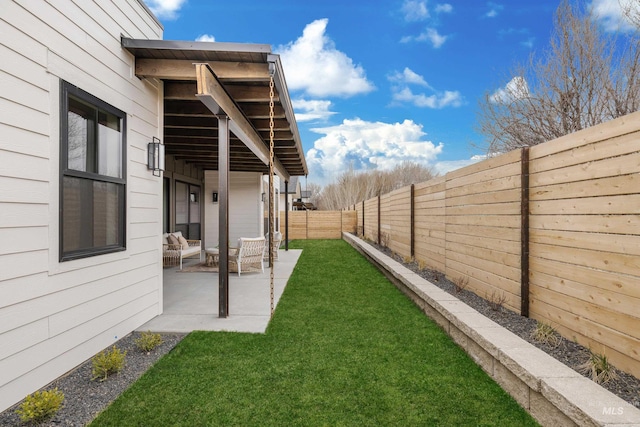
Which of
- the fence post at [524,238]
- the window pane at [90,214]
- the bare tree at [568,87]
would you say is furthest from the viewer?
the bare tree at [568,87]

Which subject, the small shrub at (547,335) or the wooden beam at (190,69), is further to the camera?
the wooden beam at (190,69)

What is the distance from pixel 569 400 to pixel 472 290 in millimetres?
2771

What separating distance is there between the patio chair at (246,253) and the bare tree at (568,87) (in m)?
6.60

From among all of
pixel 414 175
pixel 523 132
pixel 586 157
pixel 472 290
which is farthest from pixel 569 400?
pixel 414 175

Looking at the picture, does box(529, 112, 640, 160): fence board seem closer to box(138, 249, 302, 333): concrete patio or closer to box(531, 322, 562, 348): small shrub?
box(531, 322, 562, 348): small shrub

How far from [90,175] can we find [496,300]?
422 cm

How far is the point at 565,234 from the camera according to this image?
9.40 feet

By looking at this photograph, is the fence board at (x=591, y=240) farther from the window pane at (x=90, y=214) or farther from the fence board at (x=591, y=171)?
the window pane at (x=90, y=214)

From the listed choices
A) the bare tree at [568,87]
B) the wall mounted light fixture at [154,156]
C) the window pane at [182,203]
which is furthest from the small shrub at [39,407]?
the bare tree at [568,87]

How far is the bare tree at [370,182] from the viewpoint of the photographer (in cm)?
3653

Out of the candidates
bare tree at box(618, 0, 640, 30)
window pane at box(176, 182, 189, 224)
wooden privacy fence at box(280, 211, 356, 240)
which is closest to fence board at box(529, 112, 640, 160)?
bare tree at box(618, 0, 640, 30)

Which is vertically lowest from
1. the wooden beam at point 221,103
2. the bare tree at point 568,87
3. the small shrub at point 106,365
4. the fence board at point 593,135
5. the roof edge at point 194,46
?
the small shrub at point 106,365

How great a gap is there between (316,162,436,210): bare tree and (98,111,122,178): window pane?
3249 centimetres

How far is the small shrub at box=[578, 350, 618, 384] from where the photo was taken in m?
2.21
